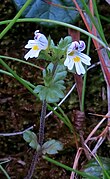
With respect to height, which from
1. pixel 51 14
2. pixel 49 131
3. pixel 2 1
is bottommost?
pixel 49 131

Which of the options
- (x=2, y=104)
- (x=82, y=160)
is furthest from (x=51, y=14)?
(x=82, y=160)

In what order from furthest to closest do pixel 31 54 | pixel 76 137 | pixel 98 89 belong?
1. pixel 98 89
2. pixel 76 137
3. pixel 31 54

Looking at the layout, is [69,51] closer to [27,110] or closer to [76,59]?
[76,59]

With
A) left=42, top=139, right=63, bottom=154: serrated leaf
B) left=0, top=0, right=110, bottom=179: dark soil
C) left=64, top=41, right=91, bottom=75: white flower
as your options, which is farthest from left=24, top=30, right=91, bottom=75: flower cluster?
left=0, top=0, right=110, bottom=179: dark soil

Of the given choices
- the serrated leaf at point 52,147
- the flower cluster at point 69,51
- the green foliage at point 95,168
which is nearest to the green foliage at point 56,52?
the flower cluster at point 69,51

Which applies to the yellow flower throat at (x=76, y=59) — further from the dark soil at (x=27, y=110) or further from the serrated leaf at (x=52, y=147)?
the dark soil at (x=27, y=110)

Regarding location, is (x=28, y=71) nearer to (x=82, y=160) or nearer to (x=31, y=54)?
(x=82, y=160)
